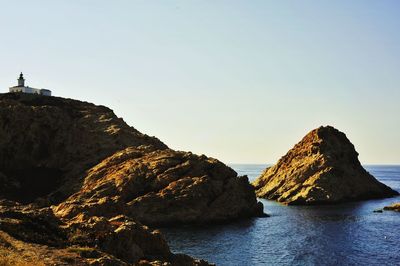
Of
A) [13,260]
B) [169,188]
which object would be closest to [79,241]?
[13,260]

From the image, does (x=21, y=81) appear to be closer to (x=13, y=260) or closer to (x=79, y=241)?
(x=79, y=241)

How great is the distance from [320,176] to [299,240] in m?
58.2

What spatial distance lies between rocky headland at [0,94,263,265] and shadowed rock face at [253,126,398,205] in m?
30.2

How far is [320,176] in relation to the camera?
133 meters

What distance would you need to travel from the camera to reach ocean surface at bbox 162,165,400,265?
6412cm

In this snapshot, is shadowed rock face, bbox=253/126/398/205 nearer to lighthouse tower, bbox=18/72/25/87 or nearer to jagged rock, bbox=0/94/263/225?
jagged rock, bbox=0/94/263/225

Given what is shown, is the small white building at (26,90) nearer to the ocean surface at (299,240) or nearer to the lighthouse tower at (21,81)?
the lighthouse tower at (21,81)

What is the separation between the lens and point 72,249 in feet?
95.1

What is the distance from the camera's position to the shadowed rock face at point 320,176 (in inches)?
5162

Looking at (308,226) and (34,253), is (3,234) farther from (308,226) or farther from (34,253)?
(308,226)

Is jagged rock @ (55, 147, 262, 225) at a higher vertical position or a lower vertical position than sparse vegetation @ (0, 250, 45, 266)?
higher

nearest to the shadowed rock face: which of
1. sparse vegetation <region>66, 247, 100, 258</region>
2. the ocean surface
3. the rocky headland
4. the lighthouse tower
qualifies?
the ocean surface

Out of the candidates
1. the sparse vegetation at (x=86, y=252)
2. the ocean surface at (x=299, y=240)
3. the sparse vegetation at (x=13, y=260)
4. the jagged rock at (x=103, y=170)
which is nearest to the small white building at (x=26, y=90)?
the jagged rock at (x=103, y=170)

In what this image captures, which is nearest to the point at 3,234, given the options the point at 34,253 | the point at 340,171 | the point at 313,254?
the point at 34,253
